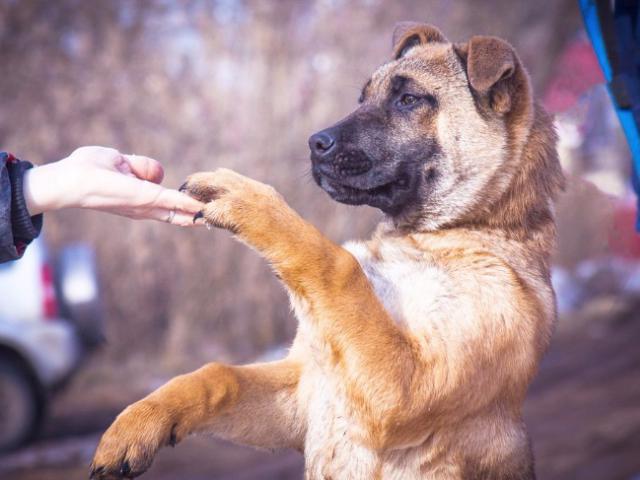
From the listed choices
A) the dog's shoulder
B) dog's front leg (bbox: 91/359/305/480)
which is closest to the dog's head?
the dog's shoulder

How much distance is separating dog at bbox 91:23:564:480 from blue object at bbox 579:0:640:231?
0.34 metres

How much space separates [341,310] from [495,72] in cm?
137

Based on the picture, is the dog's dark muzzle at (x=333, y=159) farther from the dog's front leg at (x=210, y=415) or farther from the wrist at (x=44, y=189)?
the wrist at (x=44, y=189)

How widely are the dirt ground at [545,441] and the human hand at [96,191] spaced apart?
4550 millimetres

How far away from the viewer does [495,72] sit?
3736mm

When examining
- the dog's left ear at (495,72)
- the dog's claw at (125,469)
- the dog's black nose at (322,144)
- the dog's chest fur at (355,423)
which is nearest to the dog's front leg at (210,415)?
the dog's claw at (125,469)

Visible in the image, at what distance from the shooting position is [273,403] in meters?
3.66

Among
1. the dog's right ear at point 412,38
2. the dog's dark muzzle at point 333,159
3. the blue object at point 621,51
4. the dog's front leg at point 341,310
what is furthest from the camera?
the dog's right ear at point 412,38

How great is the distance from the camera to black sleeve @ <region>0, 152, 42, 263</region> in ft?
10.2

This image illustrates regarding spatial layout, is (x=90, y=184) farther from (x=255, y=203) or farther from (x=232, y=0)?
(x=232, y=0)

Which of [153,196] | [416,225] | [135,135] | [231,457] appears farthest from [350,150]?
[135,135]

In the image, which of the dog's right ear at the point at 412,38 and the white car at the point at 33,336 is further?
the white car at the point at 33,336

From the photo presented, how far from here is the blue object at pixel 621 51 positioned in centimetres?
385

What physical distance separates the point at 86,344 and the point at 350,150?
5.31m
